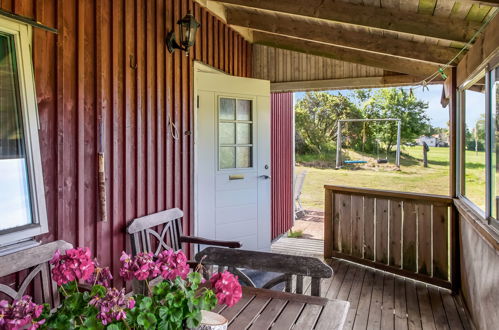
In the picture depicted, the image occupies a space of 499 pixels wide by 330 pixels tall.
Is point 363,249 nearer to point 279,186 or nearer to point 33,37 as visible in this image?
point 279,186

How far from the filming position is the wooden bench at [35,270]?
1664 mm

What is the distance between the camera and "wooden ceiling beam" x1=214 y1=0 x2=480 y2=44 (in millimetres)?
2494

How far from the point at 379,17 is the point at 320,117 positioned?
755 cm

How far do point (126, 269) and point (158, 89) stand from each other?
80.0 inches

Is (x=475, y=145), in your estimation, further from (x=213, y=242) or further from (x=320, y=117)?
(x=320, y=117)

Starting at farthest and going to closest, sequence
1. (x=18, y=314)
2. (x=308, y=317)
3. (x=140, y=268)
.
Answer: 1. (x=308, y=317)
2. (x=140, y=268)
3. (x=18, y=314)

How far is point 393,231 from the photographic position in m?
3.69

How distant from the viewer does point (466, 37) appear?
2465 mm

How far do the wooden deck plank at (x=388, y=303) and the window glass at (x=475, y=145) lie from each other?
1.06 meters

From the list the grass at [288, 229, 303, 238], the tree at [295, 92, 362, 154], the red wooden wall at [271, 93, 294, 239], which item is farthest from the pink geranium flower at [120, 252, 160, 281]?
the tree at [295, 92, 362, 154]

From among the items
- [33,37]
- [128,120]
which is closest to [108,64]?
[128,120]

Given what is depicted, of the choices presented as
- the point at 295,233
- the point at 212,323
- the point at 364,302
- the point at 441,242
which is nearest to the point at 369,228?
the point at 441,242

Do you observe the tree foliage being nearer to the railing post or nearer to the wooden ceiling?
the wooden ceiling

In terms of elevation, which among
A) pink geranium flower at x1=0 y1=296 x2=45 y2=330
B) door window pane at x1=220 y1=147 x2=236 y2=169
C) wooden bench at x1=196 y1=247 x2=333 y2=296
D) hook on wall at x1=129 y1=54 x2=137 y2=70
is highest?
hook on wall at x1=129 y1=54 x2=137 y2=70
